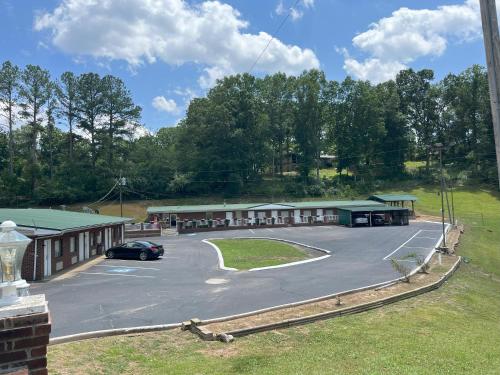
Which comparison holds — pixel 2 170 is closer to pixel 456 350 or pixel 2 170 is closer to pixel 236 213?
pixel 236 213

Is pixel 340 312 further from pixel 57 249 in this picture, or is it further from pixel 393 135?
pixel 393 135

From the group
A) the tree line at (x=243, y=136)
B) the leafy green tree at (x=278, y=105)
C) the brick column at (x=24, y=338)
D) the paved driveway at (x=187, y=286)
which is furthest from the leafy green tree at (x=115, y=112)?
the brick column at (x=24, y=338)

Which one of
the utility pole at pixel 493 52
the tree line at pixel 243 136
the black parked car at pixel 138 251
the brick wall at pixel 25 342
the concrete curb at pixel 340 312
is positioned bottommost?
the concrete curb at pixel 340 312

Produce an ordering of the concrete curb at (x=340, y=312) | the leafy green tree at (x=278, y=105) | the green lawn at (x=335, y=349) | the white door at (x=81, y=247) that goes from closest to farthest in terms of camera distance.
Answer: the green lawn at (x=335, y=349)
the concrete curb at (x=340, y=312)
the white door at (x=81, y=247)
the leafy green tree at (x=278, y=105)

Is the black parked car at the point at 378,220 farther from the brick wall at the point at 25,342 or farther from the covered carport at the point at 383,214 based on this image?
the brick wall at the point at 25,342

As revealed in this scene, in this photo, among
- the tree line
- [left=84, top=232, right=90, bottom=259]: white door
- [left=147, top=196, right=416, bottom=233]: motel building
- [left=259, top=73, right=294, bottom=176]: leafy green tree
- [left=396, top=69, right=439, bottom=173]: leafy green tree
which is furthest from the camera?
[left=396, top=69, right=439, bottom=173]: leafy green tree

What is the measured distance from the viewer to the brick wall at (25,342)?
12.2ft

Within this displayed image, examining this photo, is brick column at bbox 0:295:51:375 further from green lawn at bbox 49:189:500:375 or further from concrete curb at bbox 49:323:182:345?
concrete curb at bbox 49:323:182:345

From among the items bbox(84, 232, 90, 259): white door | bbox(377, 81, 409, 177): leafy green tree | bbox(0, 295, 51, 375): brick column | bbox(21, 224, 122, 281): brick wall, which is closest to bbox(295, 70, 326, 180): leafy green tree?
bbox(377, 81, 409, 177): leafy green tree

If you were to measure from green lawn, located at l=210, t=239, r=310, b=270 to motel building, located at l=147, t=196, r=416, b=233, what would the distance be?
14.0m

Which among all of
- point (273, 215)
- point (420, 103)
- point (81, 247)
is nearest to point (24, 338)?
point (81, 247)

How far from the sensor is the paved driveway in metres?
13.6

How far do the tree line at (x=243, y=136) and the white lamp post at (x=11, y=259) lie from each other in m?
66.5

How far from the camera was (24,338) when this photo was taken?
12.5ft
